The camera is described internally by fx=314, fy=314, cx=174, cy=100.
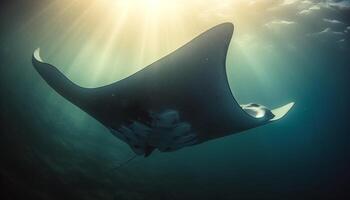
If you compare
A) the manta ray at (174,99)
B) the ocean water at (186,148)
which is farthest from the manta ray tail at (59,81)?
the ocean water at (186,148)

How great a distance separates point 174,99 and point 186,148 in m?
10.4

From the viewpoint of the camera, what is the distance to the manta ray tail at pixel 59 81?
3.83 m

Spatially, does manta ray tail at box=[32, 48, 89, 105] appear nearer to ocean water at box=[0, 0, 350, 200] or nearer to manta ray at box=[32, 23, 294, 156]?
manta ray at box=[32, 23, 294, 156]

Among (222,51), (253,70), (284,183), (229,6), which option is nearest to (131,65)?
(253,70)

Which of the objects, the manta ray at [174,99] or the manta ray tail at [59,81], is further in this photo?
the manta ray tail at [59,81]

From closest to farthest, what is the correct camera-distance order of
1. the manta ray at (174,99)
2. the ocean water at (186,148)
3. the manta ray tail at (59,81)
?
the manta ray at (174,99), the manta ray tail at (59,81), the ocean water at (186,148)

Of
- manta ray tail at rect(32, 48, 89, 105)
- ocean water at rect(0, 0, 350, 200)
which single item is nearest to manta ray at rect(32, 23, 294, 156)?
manta ray tail at rect(32, 48, 89, 105)

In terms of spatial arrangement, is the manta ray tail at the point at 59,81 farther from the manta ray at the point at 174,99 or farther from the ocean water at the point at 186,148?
the ocean water at the point at 186,148

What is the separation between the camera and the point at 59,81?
393 cm

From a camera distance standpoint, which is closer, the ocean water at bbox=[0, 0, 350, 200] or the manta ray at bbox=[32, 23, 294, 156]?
the manta ray at bbox=[32, 23, 294, 156]

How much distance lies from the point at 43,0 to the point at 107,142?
226 inches

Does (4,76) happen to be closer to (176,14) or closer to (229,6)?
(176,14)

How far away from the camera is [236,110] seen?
378cm

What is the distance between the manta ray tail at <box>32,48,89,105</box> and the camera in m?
3.83
